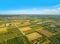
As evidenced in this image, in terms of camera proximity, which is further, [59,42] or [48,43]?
[59,42]

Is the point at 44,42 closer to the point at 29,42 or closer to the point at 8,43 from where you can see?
the point at 29,42

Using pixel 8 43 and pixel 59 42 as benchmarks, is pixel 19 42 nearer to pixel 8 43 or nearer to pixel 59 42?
pixel 8 43

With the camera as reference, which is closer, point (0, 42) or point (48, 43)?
point (48, 43)

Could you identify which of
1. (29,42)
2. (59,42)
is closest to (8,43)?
(29,42)

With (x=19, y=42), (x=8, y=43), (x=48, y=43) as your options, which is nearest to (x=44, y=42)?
(x=48, y=43)

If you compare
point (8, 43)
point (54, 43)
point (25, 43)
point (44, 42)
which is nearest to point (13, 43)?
point (8, 43)

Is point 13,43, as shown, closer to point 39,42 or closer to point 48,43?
point 39,42

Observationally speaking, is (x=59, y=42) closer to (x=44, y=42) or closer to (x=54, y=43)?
(x=54, y=43)

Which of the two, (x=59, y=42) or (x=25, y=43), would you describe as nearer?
(x=25, y=43)
